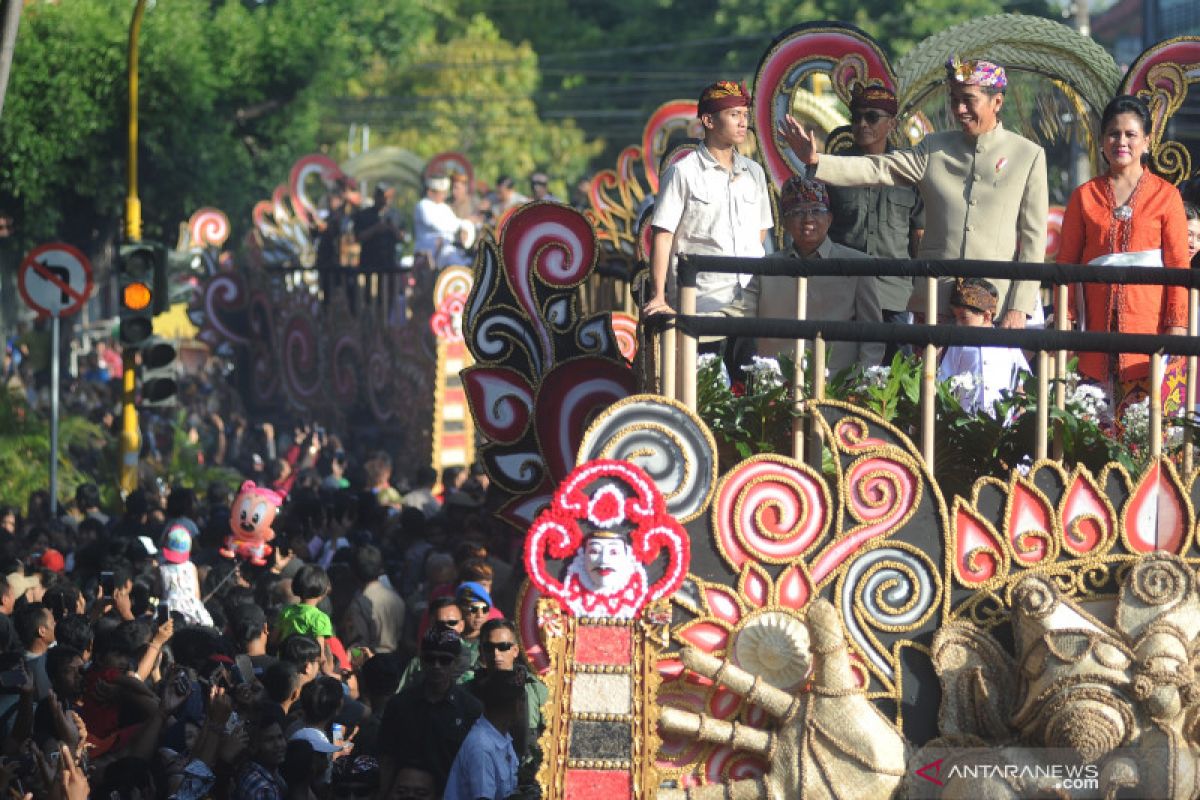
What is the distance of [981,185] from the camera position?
391 inches

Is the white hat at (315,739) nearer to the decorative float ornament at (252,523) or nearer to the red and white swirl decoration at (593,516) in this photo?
the red and white swirl decoration at (593,516)

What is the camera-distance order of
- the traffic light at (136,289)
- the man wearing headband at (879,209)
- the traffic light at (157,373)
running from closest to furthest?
the man wearing headband at (879,209) < the traffic light at (136,289) < the traffic light at (157,373)

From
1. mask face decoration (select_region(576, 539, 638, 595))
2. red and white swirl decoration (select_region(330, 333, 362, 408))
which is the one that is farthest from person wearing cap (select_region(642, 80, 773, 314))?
red and white swirl decoration (select_region(330, 333, 362, 408))

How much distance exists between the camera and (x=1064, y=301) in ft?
28.9

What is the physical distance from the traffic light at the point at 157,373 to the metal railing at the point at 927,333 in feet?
36.2

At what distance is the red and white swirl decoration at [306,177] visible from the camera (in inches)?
1254

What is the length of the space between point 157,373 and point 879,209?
946cm

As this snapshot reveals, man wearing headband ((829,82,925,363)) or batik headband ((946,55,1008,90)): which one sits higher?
batik headband ((946,55,1008,90))

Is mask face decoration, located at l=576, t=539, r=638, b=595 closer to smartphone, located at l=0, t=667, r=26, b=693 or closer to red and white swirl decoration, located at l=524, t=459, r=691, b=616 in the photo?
red and white swirl decoration, located at l=524, t=459, r=691, b=616

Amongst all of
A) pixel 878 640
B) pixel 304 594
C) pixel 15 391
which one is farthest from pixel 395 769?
pixel 15 391

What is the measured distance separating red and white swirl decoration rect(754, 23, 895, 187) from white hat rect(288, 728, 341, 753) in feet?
12.9

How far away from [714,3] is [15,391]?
3779 cm

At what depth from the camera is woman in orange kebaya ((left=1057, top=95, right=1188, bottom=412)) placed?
9773mm

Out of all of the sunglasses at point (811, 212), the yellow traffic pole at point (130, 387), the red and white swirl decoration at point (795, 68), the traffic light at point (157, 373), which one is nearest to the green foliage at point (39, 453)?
the yellow traffic pole at point (130, 387)
